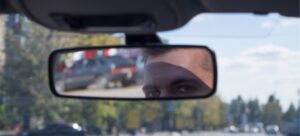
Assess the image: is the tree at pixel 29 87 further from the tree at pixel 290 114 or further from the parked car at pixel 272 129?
the tree at pixel 290 114

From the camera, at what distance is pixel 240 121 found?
346 inches

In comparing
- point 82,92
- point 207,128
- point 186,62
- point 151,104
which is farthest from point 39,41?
point 186,62

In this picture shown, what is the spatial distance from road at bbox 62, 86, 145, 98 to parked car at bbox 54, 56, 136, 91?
4 cm

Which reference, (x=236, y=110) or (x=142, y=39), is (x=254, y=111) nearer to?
(x=236, y=110)

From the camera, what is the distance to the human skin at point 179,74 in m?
3.37

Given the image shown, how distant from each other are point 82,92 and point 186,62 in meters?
0.81

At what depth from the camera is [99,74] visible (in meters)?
4.21

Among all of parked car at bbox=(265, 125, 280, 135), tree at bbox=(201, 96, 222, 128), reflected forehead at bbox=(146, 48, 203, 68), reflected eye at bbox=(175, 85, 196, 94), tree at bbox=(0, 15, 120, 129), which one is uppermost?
reflected forehead at bbox=(146, 48, 203, 68)

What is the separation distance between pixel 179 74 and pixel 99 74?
3.01 ft

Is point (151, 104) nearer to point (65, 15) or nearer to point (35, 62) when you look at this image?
point (35, 62)

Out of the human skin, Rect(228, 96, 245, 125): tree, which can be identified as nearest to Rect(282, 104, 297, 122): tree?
Rect(228, 96, 245, 125): tree

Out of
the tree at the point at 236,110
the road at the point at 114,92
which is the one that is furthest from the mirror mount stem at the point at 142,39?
the tree at the point at 236,110

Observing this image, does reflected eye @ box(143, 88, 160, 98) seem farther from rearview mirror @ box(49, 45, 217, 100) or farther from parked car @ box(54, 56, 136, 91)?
parked car @ box(54, 56, 136, 91)

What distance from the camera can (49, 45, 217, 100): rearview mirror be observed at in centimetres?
340
